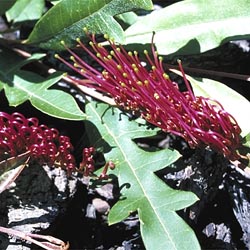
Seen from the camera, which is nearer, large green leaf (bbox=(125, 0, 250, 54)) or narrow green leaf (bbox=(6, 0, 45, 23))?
large green leaf (bbox=(125, 0, 250, 54))

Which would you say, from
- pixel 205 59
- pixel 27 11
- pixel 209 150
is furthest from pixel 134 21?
pixel 209 150

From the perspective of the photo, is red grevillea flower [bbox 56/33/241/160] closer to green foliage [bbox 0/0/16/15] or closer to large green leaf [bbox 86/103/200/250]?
large green leaf [bbox 86/103/200/250]

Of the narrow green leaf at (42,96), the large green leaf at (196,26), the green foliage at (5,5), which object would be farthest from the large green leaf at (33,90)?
the large green leaf at (196,26)

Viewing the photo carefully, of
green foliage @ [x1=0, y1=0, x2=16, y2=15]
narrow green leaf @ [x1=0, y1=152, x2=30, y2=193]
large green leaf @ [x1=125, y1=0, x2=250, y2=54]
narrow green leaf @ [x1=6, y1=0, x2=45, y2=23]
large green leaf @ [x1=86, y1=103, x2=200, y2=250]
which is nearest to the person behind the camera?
large green leaf @ [x1=86, y1=103, x2=200, y2=250]

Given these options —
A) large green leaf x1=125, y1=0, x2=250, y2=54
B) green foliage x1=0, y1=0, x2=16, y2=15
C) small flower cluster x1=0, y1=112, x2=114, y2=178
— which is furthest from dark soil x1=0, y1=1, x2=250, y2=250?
green foliage x1=0, y1=0, x2=16, y2=15

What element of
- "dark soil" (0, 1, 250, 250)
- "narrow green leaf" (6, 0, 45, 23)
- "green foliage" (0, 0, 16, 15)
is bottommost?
"dark soil" (0, 1, 250, 250)

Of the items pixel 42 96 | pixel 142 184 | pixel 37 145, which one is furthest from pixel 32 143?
pixel 142 184

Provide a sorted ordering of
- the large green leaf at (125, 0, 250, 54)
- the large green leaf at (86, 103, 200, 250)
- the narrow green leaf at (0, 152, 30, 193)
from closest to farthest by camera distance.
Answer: the large green leaf at (86, 103, 200, 250), the narrow green leaf at (0, 152, 30, 193), the large green leaf at (125, 0, 250, 54)
